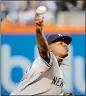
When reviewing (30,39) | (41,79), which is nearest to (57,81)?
(41,79)

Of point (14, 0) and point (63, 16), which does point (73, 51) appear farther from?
point (14, 0)

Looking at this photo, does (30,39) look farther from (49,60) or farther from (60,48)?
(49,60)

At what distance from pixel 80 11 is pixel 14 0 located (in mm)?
1086

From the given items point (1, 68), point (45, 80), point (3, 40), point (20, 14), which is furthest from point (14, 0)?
point (45, 80)

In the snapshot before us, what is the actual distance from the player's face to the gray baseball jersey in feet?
0.27

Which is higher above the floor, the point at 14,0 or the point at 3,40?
the point at 14,0

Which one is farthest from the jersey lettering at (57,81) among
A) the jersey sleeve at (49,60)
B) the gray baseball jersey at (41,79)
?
the jersey sleeve at (49,60)

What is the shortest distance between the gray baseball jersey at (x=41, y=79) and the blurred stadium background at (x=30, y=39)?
3221 mm

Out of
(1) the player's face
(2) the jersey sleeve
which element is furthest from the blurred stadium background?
(2) the jersey sleeve

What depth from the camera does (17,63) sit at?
663 centimetres

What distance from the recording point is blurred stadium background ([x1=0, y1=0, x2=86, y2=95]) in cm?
651

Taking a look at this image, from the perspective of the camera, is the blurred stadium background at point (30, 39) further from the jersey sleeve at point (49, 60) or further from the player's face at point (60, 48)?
the jersey sleeve at point (49, 60)

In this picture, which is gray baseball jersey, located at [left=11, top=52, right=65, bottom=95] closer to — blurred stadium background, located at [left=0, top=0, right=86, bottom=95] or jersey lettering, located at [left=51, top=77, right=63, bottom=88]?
jersey lettering, located at [left=51, top=77, right=63, bottom=88]

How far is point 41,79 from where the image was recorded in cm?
317
